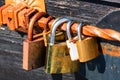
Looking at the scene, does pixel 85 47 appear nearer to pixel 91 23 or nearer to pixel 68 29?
pixel 68 29

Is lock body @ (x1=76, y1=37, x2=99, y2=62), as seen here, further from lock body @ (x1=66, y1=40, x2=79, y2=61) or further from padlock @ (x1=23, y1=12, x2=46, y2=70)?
padlock @ (x1=23, y1=12, x2=46, y2=70)

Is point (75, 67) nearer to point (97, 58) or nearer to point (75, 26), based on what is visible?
point (97, 58)

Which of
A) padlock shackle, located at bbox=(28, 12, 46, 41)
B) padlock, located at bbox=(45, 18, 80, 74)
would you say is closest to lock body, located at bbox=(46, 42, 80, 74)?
padlock, located at bbox=(45, 18, 80, 74)

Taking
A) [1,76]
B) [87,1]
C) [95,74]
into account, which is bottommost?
[1,76]

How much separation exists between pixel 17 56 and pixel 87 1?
0.58m

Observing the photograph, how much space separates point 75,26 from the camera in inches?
59.3

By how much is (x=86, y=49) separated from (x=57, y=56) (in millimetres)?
134

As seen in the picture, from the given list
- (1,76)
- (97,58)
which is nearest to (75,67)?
(97,58)

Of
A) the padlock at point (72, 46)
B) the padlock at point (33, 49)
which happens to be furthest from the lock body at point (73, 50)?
the padlock at point (33, 49)

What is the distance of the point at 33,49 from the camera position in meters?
1.58

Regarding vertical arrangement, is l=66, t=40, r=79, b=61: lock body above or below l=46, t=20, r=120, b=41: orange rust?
below

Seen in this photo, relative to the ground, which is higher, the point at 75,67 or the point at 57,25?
the point at 57,25

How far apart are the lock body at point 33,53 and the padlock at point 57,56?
7 cm

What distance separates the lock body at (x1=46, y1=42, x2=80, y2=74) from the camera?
1.52 metres
